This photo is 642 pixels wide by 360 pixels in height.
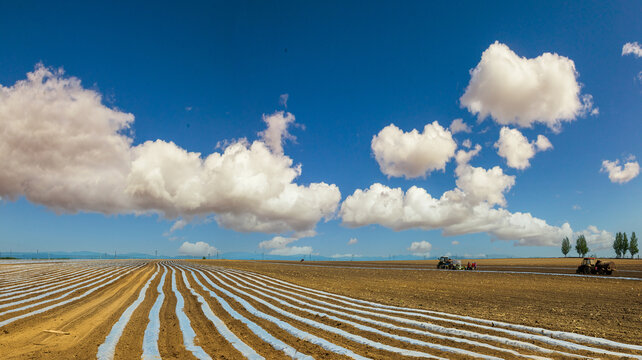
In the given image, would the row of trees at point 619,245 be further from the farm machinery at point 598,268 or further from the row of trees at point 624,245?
the farm machinery at point 598,268

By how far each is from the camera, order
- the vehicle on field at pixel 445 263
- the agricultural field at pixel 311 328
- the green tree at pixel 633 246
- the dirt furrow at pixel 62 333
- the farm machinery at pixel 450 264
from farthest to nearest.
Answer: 1. the green tree at pixel 633 246
2. the vehicle on field at pixel 445 263
3. the farm machinery at pixel 450 264
4. the dirt furrow at pixel 62 333
5. the agricultural field at pixel 311 328

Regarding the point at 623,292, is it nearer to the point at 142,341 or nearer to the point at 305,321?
the point at 305,321

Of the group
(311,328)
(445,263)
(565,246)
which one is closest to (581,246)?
(565,246)

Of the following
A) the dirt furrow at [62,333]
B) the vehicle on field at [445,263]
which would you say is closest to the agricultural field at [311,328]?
the dirt furrow at [62,333]

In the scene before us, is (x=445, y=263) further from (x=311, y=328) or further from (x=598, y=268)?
(x=311, y=328)

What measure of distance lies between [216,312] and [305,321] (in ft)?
A: 12.9

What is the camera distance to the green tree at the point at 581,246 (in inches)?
6673

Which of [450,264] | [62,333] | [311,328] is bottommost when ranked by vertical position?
[450,264]

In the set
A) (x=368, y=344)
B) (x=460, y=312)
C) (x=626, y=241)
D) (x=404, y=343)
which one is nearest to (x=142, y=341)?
(x=368, y=344)

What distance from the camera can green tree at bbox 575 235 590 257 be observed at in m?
170

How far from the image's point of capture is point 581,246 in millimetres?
171625

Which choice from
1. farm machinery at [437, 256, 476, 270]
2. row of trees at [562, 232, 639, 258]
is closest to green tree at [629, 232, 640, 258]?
row of trees at [562, 232, 639, 258]

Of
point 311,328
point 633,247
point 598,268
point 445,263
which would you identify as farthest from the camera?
point 633,247

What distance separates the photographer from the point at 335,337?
9.89m
